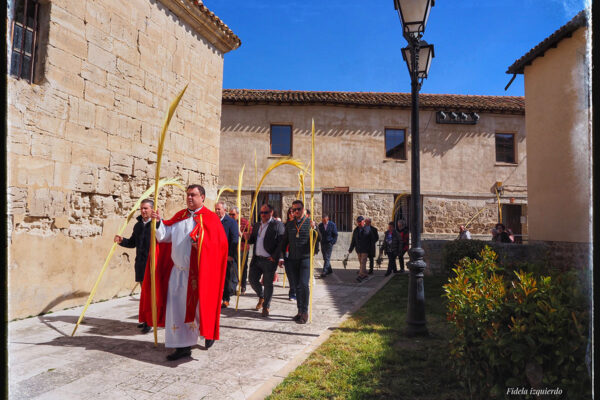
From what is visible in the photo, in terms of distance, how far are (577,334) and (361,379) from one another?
212cm

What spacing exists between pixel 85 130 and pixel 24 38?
62.6 inches

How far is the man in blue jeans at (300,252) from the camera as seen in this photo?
5.96 meters

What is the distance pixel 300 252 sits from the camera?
6.18 m


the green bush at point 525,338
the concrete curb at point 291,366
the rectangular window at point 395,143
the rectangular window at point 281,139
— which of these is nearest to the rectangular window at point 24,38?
the concrete curb at point 291,366

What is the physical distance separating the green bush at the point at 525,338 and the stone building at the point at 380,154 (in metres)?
15.3

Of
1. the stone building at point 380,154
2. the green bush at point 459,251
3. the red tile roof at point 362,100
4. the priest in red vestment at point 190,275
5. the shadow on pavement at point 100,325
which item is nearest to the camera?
the priest in red vestment at point 190,275

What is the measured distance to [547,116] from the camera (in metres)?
9.11

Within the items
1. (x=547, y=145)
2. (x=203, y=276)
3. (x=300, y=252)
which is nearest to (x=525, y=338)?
(x=203, y=276)

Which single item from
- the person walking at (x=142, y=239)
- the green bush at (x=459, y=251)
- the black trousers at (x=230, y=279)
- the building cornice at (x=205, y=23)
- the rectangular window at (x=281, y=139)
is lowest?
the black trousers at (x=230, y=279)

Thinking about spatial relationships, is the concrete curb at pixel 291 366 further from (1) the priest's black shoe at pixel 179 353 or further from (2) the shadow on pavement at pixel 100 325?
(2) the shadow on pavement at pixel 100 325

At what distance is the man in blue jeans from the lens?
5.96 m

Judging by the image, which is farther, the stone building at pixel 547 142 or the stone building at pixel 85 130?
the stone building at pixel 547 142

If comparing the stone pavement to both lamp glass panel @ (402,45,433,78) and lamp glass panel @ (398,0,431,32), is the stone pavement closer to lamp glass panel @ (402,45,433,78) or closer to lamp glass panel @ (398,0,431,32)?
lamp glass panel @ (402,45,433,78)

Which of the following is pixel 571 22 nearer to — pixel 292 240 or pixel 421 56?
pixel 421 56
